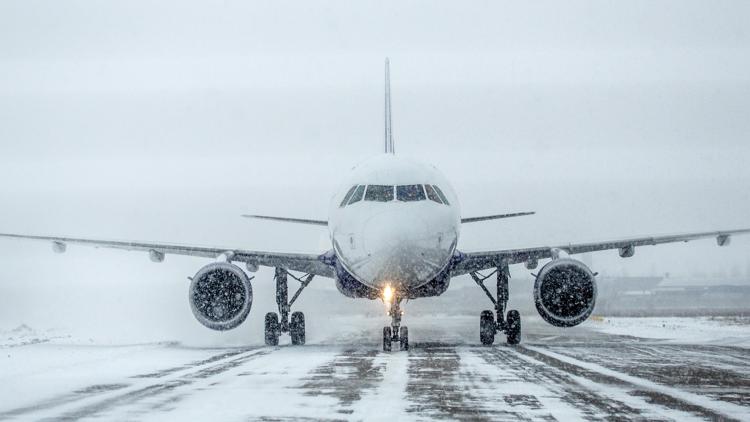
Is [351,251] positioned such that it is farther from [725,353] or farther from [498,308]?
[725,353]


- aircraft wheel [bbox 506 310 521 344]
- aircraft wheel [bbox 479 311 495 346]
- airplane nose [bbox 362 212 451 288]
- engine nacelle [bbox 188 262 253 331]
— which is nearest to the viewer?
airplane nose [bbox 362 212 451 288]

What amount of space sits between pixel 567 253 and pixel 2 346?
13778 mm

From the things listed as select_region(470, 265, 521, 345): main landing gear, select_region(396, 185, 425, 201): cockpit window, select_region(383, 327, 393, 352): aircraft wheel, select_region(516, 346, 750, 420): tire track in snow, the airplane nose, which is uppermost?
select_region(396, 185, 425, 201): cockpit window

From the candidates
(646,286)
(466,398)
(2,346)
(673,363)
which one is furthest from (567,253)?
(646,286)

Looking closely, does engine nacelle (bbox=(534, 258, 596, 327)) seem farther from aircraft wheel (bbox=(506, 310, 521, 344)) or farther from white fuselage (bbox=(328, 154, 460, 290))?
white fuselage (bbox=(328, 154, 460, 290))

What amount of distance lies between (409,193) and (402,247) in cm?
166

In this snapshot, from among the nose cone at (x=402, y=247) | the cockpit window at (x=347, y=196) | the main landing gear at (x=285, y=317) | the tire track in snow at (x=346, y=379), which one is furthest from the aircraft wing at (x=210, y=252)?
the tire track in snow at (x=346, y=379)

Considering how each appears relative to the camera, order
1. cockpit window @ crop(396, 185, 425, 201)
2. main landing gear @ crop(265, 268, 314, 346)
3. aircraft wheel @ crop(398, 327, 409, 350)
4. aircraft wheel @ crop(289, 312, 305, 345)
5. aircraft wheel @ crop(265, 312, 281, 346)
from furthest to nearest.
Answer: aircraft wheel @ crop(289, 312, 305, 345) < main landing gear @ crop(265, 268, 314, 346) < aircraft wheel @ crop(265, 312, 281, 346) < aircraft wheel @ crop(398, 327, 409, 350) < cockpit window @ crop(396, 185, 425, 201)

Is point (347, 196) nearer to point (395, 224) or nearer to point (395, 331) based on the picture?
point (395, 224)

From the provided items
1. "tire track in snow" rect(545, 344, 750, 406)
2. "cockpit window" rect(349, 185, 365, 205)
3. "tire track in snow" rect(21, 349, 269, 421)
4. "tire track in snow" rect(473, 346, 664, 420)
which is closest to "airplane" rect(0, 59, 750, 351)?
"cockpit window" rect(349, 185, 365, 205)

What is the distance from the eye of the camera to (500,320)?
22922mm

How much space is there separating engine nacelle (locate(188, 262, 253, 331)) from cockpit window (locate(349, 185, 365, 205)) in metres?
3.41

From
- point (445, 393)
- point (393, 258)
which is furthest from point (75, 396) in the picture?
point (393, 258)

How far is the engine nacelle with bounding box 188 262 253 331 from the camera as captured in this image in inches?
791
